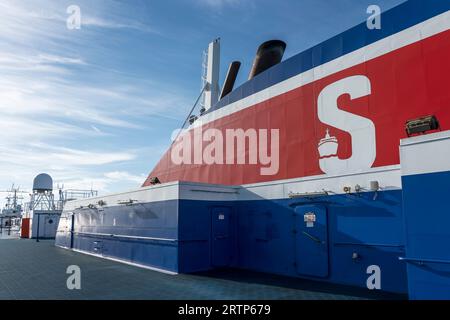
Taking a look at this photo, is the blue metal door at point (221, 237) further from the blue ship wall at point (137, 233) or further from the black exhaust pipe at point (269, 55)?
the black exhaust pipe at point (269, 55)

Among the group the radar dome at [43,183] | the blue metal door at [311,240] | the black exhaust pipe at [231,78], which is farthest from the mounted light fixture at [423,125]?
the radar dome at [43,183]

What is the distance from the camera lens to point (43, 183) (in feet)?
147

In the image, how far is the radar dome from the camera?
44375 mm

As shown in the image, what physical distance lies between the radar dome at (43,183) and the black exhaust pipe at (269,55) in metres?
36.4

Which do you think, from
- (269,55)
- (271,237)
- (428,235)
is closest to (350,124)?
(271,237)

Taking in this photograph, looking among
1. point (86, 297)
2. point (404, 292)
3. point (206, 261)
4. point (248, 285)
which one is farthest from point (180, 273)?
point (404, 292)

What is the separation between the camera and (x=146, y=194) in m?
15.0

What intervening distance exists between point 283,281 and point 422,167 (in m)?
6.06

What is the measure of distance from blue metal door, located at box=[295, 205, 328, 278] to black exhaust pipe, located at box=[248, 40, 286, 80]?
7.74 meters

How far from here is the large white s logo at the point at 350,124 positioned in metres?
10.1

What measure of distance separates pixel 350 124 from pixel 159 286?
699 cm

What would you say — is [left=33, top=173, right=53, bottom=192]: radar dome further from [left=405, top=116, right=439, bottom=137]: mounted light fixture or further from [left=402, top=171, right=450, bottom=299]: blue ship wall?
[left=402, top=171, right=450, bottom=299]: blue ship wall

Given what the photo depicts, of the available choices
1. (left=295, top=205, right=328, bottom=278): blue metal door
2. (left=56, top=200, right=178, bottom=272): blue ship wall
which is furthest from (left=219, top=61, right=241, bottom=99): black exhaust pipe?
(left=295, top=205, right=328, bottom=278): blue metal door

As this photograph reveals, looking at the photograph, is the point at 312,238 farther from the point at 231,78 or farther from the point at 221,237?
the point at 231,78
